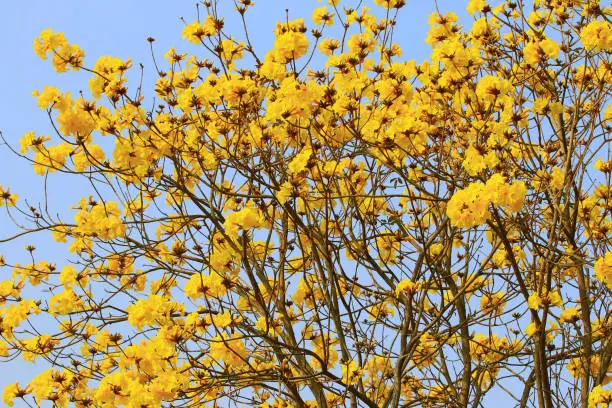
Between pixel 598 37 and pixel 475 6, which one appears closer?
pixel 598 37

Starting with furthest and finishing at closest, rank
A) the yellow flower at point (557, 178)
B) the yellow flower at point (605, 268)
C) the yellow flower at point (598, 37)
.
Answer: the yellow flower at point (557, 178) < the yellow flower at point (598, 37) < the yellow flower at point (605, 268)

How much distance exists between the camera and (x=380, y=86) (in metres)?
4.43

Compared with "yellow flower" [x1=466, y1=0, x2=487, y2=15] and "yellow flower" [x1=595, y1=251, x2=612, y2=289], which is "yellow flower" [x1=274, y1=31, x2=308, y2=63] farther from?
"yellow flower" [x1=595, y1=251, x2=612, y2=289]

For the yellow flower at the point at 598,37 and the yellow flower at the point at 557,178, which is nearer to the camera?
the yellow flower at the point at 598,37

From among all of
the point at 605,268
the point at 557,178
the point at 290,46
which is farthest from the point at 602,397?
the point at 290,46

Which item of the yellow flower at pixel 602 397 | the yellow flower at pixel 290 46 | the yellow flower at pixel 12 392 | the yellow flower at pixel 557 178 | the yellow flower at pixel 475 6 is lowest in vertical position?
the yellow flower at pixel 602 397

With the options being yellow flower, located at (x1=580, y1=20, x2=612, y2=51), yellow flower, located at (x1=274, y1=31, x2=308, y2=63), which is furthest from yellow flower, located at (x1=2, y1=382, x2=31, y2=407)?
yellow flower, located at (x1=580, y1=20, x2=612, y2=51)

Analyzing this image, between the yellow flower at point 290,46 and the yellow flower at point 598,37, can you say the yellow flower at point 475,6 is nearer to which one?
the yellow flower at point 598,37

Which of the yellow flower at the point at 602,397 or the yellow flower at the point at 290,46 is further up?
the yellow flower at the point at 290,46

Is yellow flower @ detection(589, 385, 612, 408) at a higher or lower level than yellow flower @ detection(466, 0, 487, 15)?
lower

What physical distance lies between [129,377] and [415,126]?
6.42ft

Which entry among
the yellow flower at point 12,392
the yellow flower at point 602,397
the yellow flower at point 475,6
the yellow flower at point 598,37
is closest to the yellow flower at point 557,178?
the yellow flower at point 598,37

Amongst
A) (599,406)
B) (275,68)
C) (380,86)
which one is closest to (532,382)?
(599,406)

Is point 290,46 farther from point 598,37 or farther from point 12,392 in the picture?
point 12,392
